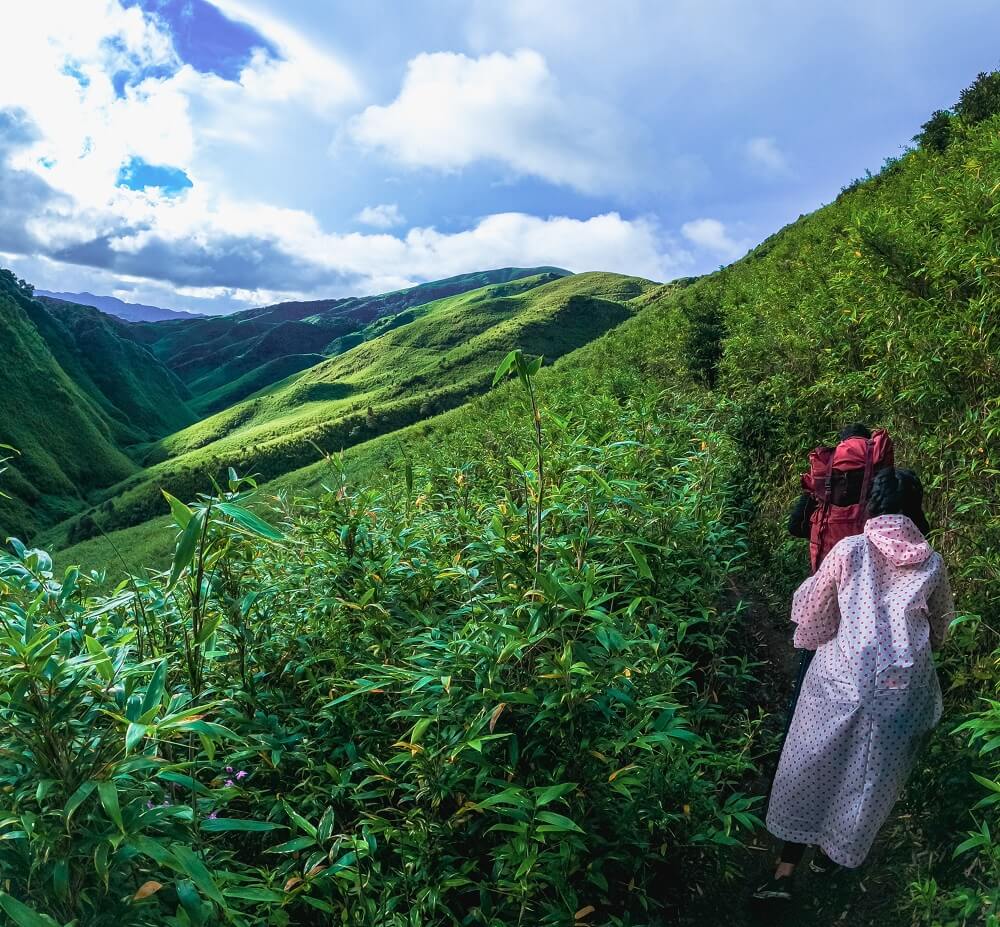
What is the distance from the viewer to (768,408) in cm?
643

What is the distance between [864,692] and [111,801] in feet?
9.35

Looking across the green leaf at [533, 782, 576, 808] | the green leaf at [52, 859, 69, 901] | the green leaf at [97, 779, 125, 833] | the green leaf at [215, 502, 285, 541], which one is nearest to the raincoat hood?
the green leaf at [533, 782, 576, 808]

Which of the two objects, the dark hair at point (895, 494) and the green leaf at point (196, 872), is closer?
the green leaf at point (196, 872)

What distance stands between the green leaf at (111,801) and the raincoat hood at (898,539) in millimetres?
3014

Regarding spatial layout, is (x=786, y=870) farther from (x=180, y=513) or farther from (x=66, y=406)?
(x=66, y=406)

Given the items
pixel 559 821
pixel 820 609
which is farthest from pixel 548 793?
pixel 820 609

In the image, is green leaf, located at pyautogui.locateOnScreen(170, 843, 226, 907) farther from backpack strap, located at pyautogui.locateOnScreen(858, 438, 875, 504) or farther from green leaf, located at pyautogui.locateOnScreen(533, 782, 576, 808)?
backpack strap, located at pyautogui.locateOnScreen(858, 438, 875, 504)

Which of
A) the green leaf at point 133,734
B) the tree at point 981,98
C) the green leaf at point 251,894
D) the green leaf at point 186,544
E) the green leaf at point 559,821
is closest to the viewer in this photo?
the green leaf at point 133,734

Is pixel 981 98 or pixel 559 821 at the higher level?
pixel 981 98

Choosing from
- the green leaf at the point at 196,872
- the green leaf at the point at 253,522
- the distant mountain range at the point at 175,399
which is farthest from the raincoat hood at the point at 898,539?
the distant mountain range at the point at 175,399

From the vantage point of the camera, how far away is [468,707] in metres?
2.39

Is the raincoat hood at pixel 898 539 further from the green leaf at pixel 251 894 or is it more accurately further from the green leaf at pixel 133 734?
the green leaf at pixel 133 734

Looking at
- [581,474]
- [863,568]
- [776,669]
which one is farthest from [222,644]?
[776,669]

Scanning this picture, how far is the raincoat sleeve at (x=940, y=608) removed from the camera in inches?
111
